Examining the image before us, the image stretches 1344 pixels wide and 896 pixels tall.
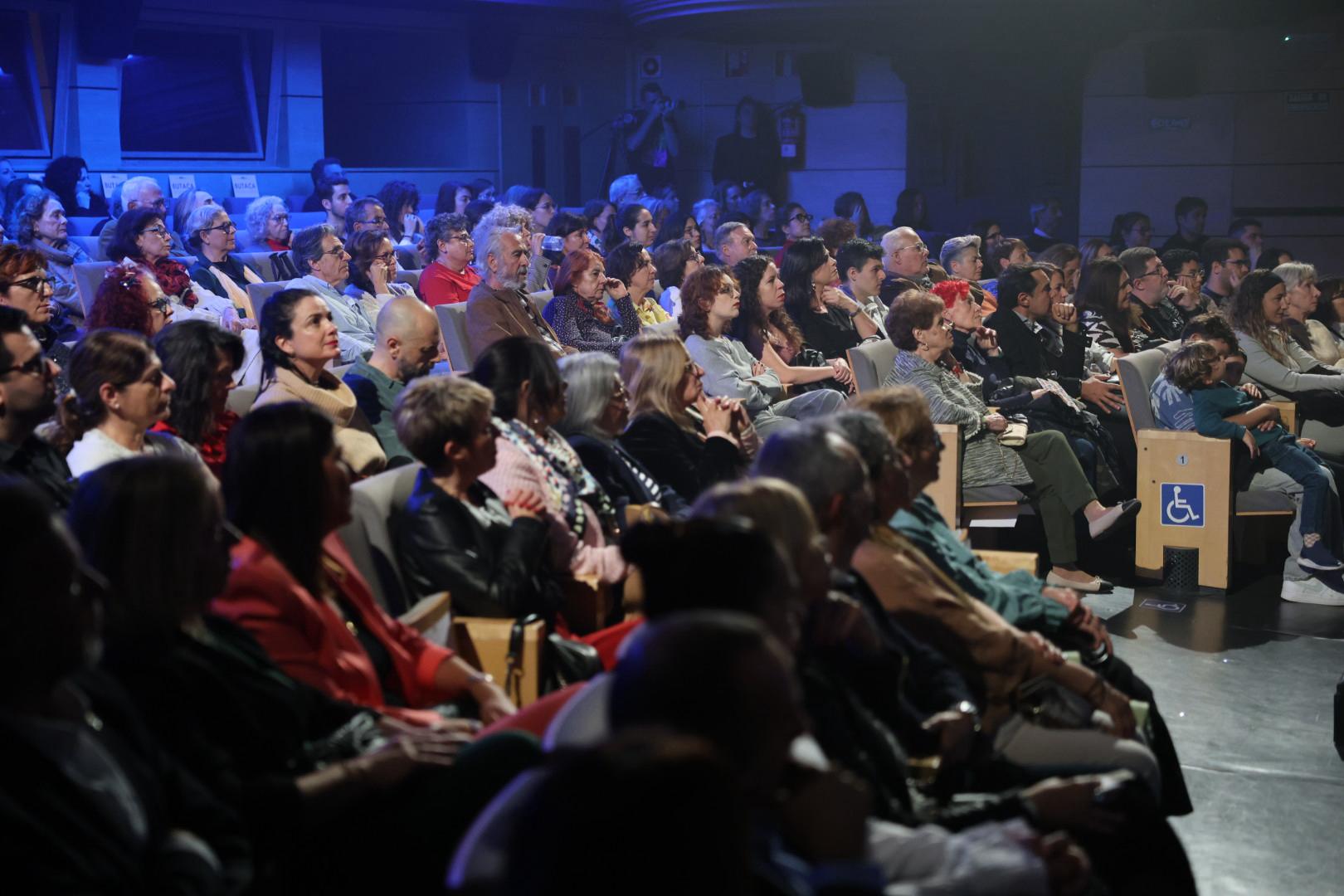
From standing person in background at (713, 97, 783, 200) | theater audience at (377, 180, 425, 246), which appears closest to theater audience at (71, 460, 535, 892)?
theater audience at (377, 180, 425, 246)

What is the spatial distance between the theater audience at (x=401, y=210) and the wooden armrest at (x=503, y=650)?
288 inches

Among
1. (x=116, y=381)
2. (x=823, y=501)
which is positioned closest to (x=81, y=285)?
(x=116, y=381)

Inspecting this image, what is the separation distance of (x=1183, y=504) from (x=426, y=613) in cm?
350

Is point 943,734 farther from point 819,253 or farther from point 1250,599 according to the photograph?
point 819,253

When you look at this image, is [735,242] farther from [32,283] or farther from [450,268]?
[32,283]

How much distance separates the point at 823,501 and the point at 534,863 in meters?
1.39

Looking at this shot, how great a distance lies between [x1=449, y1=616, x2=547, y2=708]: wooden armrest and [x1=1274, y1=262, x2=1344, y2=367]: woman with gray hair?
5.02m

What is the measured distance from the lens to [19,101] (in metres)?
10.6

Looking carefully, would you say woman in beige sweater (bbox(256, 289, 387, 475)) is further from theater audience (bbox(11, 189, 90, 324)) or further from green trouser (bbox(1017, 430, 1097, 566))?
theater audience (bbox(11, 189, 90, 324))

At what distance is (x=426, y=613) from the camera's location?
2605mm

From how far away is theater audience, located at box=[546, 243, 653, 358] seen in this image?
6.06m

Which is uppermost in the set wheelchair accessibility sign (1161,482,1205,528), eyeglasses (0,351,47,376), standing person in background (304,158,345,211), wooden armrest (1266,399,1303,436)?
standing person in background (304,158,345,211)

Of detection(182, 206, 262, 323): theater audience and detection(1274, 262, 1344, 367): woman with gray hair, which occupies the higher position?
detection(182, 206, 262, 323): theater audience

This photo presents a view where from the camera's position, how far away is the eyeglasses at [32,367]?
305 centimetres
